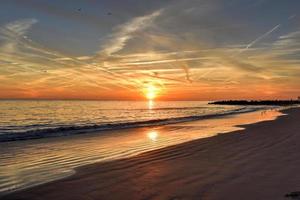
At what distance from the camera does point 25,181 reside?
372 inches

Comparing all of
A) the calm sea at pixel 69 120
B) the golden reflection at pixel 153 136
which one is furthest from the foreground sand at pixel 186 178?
the calm sea at pixel 69 120

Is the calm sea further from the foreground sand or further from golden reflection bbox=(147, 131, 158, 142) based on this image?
the foreground sand

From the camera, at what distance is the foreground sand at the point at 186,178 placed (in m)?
7.93

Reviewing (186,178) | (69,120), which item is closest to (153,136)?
(186,178)

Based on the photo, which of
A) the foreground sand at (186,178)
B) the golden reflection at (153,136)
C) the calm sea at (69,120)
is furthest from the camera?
the calm sea at (69,120)

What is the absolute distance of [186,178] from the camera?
9.52 meters

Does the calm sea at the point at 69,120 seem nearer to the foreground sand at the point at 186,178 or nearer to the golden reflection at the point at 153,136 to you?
the golden reflection at the point at 153,136

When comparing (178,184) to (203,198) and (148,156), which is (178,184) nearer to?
(203,198)

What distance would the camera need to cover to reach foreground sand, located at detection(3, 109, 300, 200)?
7930 mm

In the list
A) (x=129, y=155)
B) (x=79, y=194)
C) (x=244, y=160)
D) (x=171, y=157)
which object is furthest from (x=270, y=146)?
(x=79, y=194)

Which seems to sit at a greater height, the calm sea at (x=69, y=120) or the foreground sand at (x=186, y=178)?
the calm sea at (x=69, y=120)

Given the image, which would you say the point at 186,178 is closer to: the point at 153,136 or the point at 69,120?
the point at 153,136

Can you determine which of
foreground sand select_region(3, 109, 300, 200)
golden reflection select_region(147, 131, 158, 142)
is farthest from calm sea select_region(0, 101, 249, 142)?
foreground sand select_region(3, 109, 300, 200)

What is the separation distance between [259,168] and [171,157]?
3.74m
